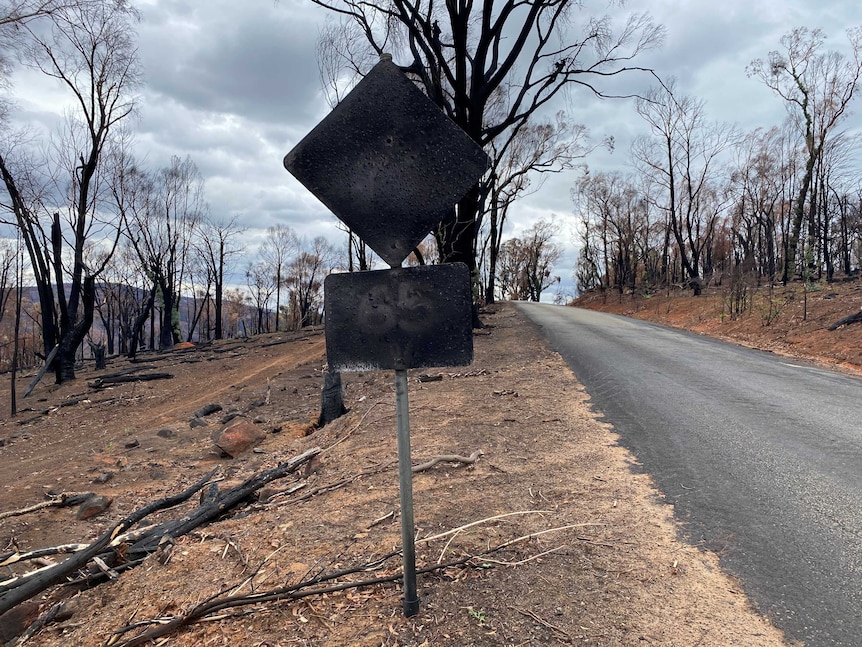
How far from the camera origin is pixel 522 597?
2336 mm

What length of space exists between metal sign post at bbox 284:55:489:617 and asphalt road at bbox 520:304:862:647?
1934mm

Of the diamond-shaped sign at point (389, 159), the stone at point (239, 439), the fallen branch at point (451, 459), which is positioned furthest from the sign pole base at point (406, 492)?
the stone at point (239, 439)

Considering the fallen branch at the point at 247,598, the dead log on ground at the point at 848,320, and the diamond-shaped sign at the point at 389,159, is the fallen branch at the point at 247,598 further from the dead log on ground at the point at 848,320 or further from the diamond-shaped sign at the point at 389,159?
the dead log on ground at the point at 848,320

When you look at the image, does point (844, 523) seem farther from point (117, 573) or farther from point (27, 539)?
point (27, 539)

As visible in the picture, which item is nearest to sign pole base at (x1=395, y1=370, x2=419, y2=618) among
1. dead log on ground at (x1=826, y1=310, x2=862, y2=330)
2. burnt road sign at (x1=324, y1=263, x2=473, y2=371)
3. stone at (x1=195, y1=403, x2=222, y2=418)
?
burnt road sign at (x1=324, y1=263, x2=473, y2=371)

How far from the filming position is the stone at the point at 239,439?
6.94 metres

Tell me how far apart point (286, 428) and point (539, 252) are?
52141 mm

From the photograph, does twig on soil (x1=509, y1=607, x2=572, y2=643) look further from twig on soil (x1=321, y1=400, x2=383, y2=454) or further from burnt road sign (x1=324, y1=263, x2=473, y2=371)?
twig on soil (x1=321, y1=400, x2=383, y2=454)

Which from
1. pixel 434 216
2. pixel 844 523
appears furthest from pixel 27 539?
pixel 844 523

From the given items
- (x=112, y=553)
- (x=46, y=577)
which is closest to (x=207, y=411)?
(x=112, y=553)

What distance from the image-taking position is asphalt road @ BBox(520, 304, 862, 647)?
8.02ft

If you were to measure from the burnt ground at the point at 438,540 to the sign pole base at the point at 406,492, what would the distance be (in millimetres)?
103

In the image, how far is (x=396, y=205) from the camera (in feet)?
6.98

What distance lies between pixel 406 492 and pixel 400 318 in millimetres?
735
